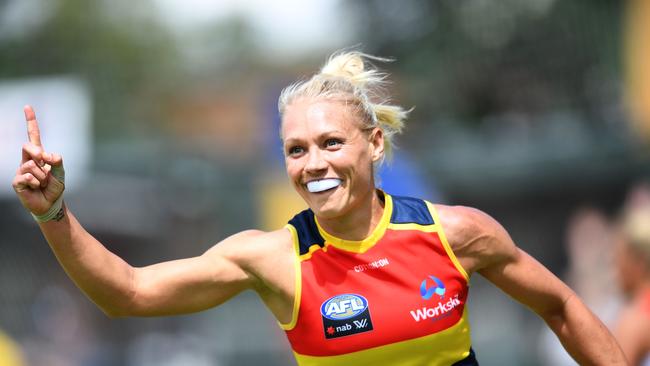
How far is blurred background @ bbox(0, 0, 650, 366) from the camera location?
1241 cm

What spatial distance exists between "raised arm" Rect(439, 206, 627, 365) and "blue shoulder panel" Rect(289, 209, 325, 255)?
486 mm

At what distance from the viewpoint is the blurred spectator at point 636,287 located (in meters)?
6.17

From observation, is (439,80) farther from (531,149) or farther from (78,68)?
(78,68)

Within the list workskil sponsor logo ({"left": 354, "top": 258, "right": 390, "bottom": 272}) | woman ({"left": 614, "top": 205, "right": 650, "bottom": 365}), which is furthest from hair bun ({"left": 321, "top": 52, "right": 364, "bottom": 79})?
woman ({"left": 614, "top": 205, "right": 650, "bottom": 365})

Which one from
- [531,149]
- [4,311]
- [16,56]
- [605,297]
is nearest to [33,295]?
[4,311]

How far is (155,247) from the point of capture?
595 inches

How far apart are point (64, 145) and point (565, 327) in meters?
12.1

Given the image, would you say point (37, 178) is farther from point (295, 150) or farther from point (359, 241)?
point (359, 241)

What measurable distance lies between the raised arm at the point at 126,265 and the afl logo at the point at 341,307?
200 millimetres

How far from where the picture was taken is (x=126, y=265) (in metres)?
3.93

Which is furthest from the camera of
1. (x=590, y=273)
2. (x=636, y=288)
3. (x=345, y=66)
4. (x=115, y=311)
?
(x=590, y=273)

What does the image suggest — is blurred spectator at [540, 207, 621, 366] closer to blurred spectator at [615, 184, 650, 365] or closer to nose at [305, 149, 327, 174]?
blurred spectator at [615, 184, 650, 365]

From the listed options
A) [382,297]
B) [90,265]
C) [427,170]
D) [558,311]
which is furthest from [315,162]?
[427,170]

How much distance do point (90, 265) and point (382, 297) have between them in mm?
1068
